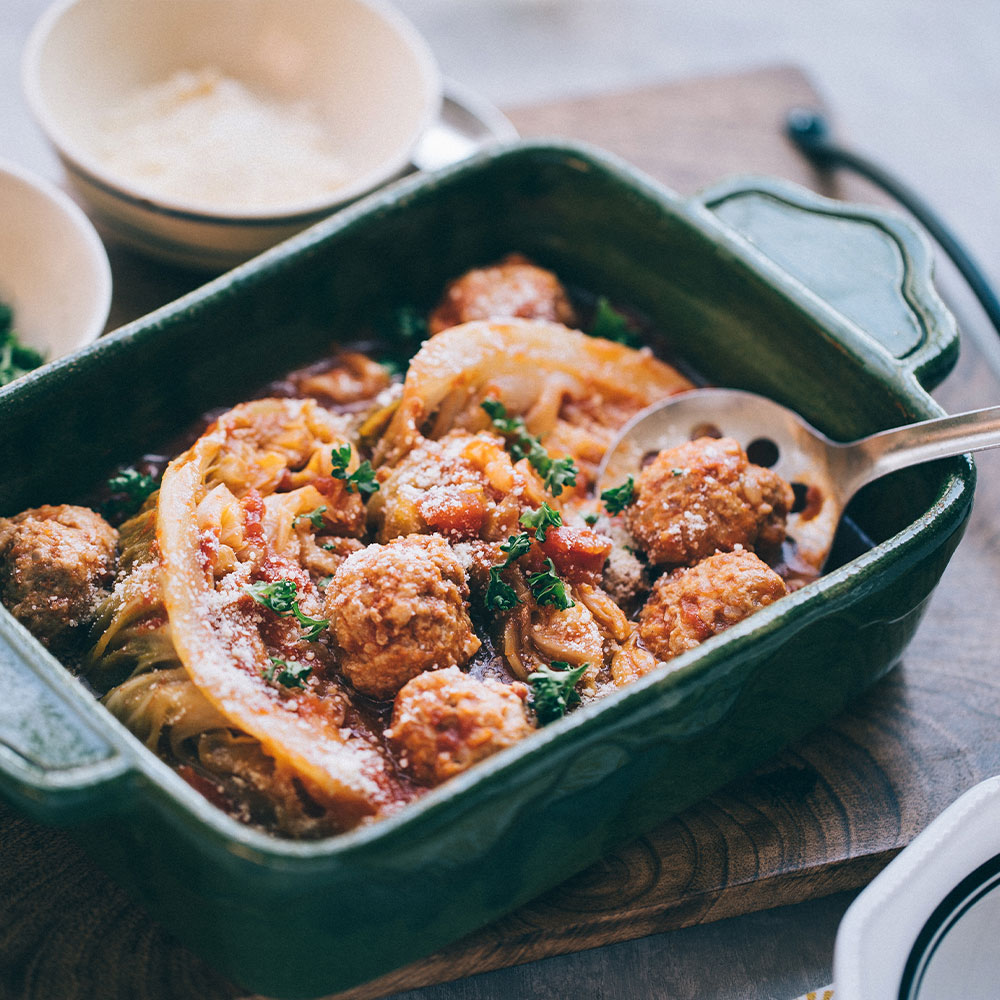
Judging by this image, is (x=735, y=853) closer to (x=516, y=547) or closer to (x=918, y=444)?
(x=516, y=547)

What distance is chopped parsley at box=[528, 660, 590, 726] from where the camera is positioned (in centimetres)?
251

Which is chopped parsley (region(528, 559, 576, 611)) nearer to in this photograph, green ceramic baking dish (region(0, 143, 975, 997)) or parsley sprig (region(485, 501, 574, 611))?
parsley sprig (region(485, 501, 574, 611))

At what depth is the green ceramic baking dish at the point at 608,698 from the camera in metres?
2.07

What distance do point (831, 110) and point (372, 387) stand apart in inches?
111

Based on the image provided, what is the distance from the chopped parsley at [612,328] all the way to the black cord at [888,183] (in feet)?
4.30

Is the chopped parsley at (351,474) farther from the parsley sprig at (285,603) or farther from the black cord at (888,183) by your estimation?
the black cord at (888,183)

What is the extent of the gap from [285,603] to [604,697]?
0.76 metres

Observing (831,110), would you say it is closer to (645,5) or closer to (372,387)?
(645,5)

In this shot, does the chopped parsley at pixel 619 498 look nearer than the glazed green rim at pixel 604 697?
No

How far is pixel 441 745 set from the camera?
7.67 ft

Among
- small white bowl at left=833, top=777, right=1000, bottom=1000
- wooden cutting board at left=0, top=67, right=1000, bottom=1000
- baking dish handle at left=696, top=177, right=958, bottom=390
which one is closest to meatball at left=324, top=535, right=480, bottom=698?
wooden cutting board at left=0, top=67, right=1000, bottom=1000

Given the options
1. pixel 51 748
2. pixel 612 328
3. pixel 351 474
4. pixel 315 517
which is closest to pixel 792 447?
pixel 612 328

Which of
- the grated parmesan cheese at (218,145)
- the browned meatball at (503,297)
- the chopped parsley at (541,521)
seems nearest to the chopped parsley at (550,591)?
the chopped parsley at (541,521)

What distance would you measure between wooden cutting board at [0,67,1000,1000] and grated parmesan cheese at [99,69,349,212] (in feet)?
7.91
